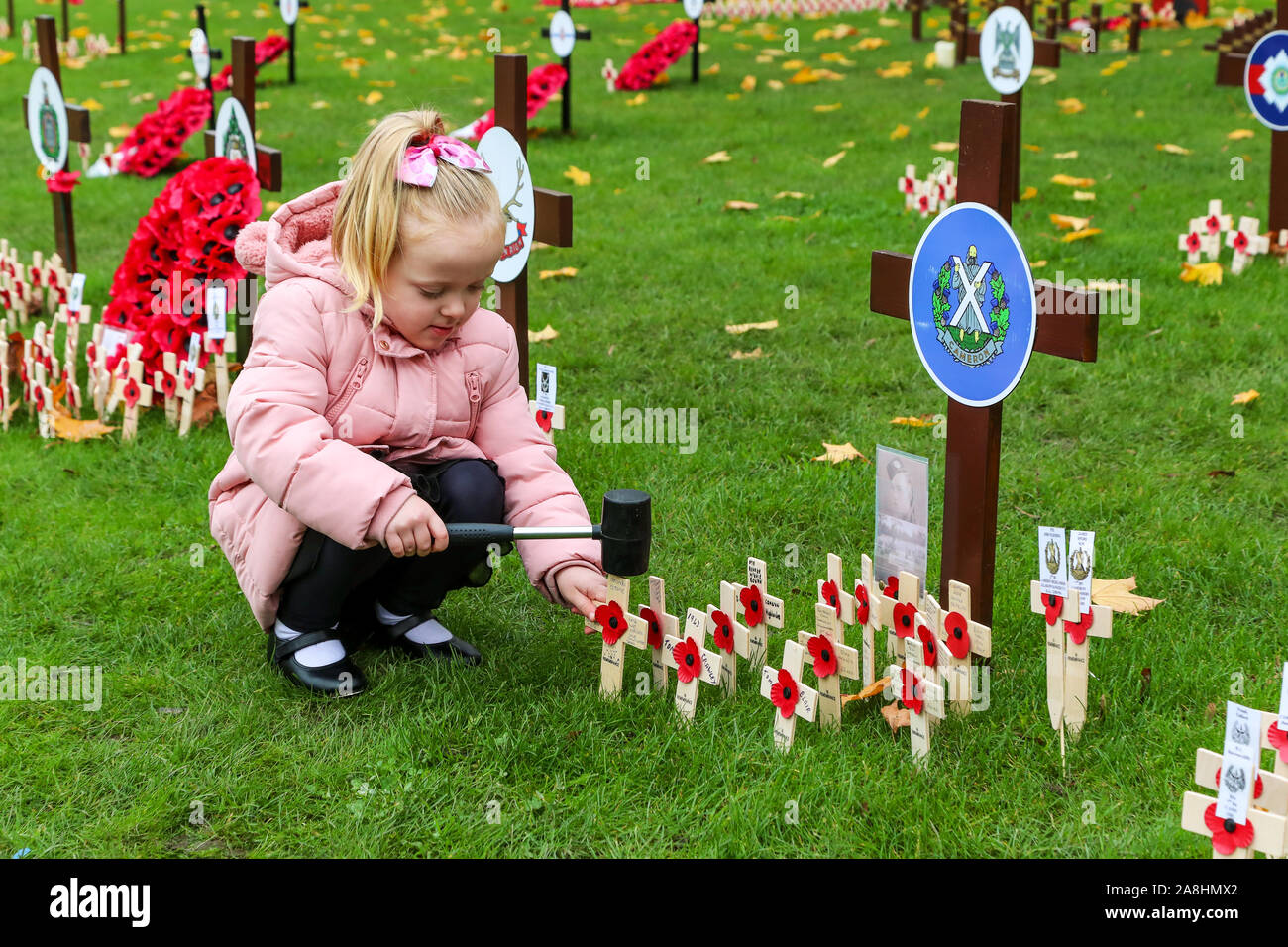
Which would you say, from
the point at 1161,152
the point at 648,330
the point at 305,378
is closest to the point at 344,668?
the point at 305,378

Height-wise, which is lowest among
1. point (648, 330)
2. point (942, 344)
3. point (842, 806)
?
point (842, 806)

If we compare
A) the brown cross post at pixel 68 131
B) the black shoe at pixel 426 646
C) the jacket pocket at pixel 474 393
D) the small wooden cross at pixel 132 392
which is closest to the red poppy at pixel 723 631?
the black shoe at pixel 426 646

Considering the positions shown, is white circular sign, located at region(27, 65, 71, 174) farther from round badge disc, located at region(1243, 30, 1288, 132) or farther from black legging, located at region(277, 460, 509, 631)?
round badge disc, located at region(1243, 30, 1288, 132)

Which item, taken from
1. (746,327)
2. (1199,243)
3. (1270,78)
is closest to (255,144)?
(746,327)

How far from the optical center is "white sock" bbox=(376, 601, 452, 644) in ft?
10.4

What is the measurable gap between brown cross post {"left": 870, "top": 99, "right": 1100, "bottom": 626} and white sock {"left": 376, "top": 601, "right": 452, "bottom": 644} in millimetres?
1196

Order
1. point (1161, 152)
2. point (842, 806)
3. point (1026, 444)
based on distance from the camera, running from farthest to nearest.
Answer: point (1161, 152), point (1026, 444), point (842, 806)

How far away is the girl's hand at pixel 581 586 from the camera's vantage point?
2980 millimetres

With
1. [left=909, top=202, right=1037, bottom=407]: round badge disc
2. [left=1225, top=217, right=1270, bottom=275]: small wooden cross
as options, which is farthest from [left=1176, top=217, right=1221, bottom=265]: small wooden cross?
[left=909, top=202, right=1037, bottom=407]: round badge disc

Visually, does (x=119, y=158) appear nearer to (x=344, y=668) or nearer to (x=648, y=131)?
(x=648, y=131)

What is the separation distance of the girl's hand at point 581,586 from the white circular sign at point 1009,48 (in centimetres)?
504

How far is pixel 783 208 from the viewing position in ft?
24.8

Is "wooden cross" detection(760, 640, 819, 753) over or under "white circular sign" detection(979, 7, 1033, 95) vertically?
under

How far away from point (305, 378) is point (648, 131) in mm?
7411
